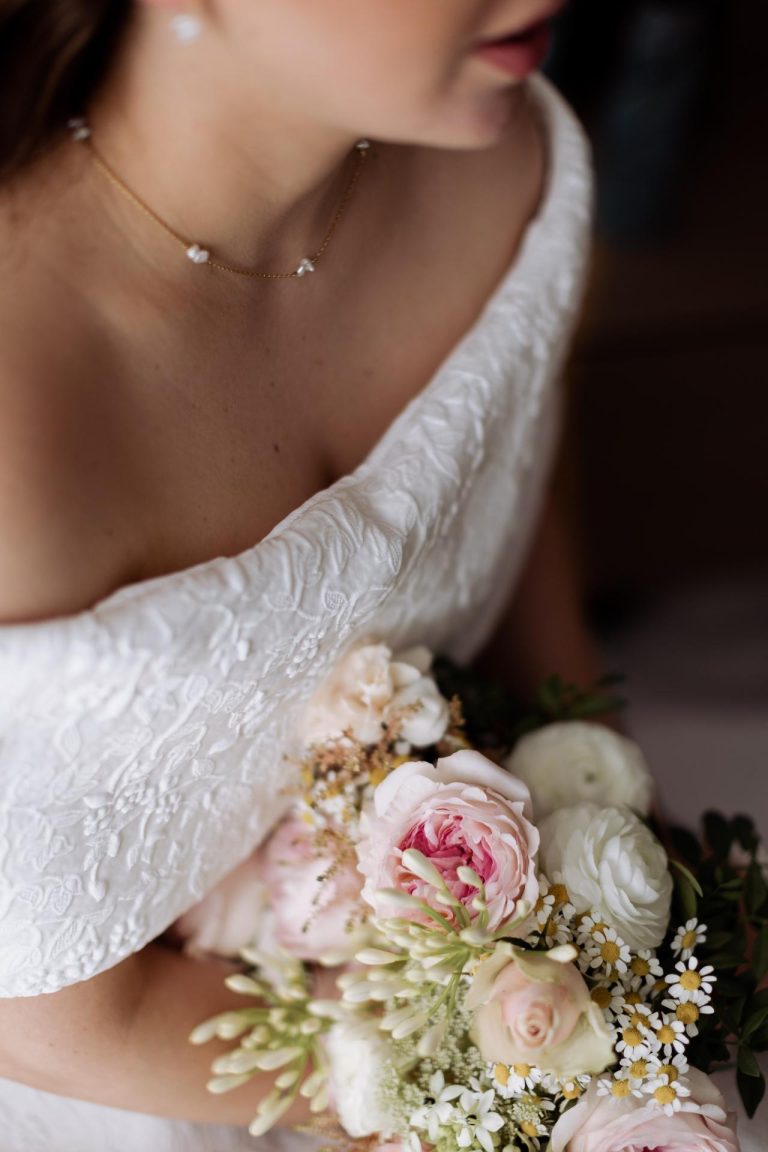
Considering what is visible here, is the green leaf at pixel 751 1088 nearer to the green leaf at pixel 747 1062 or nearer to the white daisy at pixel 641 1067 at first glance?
the green leaf at pixel 747 1062

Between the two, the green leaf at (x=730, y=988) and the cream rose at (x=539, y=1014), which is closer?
the cream rose at (x=539, y=1014)

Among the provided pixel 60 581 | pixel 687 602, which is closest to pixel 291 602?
pixel 60 581

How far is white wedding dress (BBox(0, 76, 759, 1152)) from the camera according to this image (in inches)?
28.2

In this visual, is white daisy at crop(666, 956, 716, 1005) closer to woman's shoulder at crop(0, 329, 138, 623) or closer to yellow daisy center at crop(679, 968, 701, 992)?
yellow daisy center at crop(679, 968, 701, 992)

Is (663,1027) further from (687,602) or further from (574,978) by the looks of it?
(687,602)

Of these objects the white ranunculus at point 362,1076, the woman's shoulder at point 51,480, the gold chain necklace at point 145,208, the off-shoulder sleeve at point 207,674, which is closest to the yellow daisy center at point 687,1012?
the white ranunculus at point 362,1076

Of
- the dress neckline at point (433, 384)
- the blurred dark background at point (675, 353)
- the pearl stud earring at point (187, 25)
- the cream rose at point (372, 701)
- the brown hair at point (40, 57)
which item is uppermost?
the brown hair at point (40, 57)

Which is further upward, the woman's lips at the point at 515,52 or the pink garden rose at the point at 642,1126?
the woman's lips at the point at 515,52

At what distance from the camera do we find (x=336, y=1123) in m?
0.89

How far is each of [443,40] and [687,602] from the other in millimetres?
1229

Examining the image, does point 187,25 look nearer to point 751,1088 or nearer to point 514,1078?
point 514,1078

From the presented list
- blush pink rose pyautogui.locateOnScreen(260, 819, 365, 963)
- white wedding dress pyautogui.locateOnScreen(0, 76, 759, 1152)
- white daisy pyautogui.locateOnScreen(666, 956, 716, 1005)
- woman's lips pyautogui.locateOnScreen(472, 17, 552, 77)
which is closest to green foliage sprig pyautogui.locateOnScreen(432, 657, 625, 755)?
white wedding dress pyautogui.locateOnScreen(0, 76, 759, 1152)

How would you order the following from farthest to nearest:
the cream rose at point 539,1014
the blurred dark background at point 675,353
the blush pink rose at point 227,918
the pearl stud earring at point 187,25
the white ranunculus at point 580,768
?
the blurred dark background at point 675,353 → the blush pink rose at point 227,918 → the white ranunculus at point 580,768 → the pearl stud earring at point 187,25 → the cream rose at point 539,1014

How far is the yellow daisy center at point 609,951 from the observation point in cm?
71
